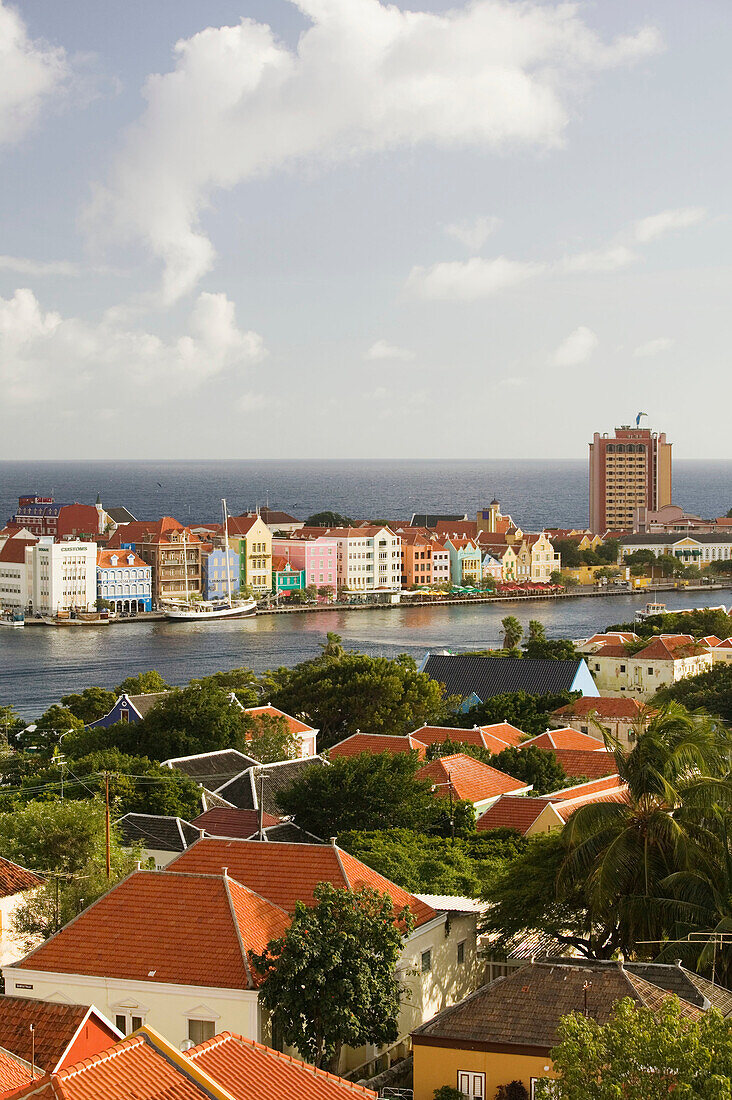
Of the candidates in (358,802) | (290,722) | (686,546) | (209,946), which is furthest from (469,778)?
(686,546)

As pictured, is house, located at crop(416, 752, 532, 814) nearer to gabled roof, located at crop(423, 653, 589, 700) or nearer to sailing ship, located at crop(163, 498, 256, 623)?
gabled roof, located at crop(423, 653, 589, 700)

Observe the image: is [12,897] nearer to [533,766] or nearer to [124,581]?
[533,766]

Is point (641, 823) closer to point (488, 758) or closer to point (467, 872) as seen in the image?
point (467, 872)

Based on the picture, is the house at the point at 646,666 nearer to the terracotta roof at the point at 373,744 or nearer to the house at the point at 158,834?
the terracotta roof at the point at 373,744

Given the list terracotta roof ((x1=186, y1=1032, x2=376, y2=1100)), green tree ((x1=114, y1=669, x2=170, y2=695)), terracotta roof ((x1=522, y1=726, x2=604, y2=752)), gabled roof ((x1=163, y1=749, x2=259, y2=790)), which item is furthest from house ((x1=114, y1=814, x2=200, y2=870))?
green tree ((x1=114, y1=669, x2=170, y2=695))

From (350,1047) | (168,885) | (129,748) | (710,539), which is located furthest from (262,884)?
(710,539)
